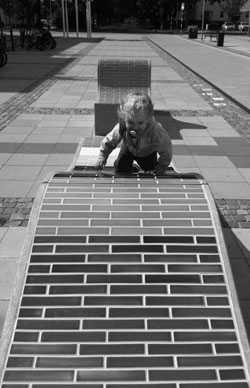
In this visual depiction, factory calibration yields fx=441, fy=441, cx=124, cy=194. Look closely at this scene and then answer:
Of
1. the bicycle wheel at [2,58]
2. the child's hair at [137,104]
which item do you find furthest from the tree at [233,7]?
the child's hair at [137,104]

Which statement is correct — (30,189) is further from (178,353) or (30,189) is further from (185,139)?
(178,353)

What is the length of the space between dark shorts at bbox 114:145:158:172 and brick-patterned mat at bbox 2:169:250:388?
98cm

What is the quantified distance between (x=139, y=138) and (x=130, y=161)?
378 millimetres

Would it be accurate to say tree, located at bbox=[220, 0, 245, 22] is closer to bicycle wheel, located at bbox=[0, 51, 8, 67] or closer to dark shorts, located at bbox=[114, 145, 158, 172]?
bicycle wheel, located at bbox=[0, 51, 8, 67]

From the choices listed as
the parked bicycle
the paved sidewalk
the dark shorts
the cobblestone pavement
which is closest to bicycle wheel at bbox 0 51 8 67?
the paved sidewalk

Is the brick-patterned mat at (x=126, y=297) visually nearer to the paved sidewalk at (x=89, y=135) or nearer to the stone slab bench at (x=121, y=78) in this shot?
the paved sidewalk at (x=89, y=135)

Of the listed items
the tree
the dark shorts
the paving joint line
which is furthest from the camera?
the tree

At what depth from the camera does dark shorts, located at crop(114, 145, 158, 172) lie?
3.83m

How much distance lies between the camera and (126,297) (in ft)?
7.25

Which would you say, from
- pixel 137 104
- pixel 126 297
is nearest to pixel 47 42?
pixel 137 104

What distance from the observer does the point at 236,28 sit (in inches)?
2886

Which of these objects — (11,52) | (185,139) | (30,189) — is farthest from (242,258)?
(11,52)

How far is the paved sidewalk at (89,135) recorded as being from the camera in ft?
14.4

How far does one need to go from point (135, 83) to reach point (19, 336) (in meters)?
7.51
